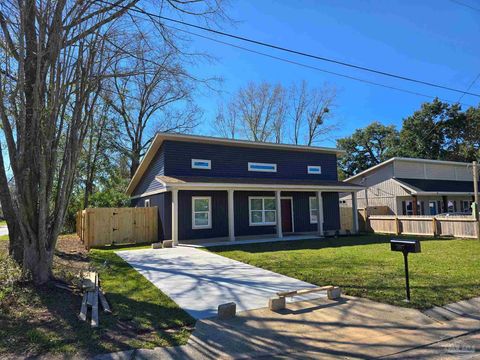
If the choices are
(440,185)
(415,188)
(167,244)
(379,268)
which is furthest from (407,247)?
(440,185)

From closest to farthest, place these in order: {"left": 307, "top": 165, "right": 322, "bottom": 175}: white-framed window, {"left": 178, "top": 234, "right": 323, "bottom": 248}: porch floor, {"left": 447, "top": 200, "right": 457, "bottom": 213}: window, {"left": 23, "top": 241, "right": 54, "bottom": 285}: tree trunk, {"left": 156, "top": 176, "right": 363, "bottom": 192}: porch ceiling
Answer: {"left": 23, "top": 241, "right": 54, "bottom": 285}: tree trunk < {"left": 156, "top": 176, "right": 363, "bottom": 192}: porch ceiling < {"left": 178, "top": 234, "right": 323, "bottom": 248}: porch floor < {"left": 307, "top": 165, "right": 322, "bottom": 175}: white-framed window < {"left": 447, "top": 200, "right": 457, "bottom": 213}: window

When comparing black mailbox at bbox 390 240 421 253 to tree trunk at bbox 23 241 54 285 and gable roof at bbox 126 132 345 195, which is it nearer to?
tree trunk at bbox 23 241 54 285

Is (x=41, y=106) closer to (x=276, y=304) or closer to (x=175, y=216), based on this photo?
(x=276, y=304)

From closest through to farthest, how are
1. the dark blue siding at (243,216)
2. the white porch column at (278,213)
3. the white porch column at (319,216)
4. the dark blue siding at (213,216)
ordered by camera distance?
1. the dark blue siding at (213,216)
2. the white porch column at (278,213)
3. the dark blue siding at (243,216)
4. the white porch column at (319,216)

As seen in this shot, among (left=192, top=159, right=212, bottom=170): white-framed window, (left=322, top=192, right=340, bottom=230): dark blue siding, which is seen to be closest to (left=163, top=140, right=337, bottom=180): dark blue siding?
(left=192, top=159, right=212, bottom=170): white-framed window

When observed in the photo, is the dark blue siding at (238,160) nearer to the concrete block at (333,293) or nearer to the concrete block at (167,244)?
the concrete block at (167,244)

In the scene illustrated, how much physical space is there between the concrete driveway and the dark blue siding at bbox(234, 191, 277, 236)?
20.0ft

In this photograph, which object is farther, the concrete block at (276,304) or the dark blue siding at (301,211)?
the dark blue siding at (301,211)

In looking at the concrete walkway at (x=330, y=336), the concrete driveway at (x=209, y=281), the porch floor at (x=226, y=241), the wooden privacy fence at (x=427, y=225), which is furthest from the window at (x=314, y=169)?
the concrete walkway at (x=330, y=336)

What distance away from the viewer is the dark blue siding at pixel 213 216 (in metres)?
17.0

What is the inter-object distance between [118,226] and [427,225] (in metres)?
16.3

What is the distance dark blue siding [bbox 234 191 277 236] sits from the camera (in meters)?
18.6

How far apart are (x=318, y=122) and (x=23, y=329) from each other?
39.6m

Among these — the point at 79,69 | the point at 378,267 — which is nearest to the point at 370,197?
the point at 378,267
